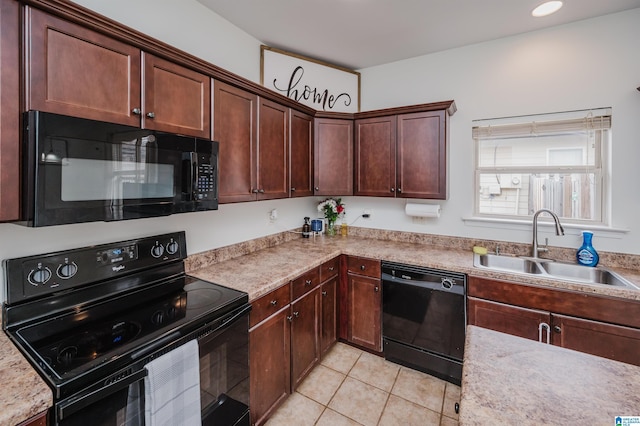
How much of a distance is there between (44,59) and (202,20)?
49.5 inches

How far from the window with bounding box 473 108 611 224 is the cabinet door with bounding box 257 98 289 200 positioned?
5.64 feet

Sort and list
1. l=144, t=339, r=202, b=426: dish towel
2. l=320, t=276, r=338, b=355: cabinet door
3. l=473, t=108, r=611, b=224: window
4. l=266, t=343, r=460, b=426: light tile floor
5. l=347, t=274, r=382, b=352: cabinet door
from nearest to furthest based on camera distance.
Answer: l=144, t=339, r=202, b=426: dish towel
l=266, t=343, r=460, b=426: light tile floor
l=473, t=108, r=611, b=224: window
l=320, t=276, r=338, b=355: cabinet door
l=347, t=274, r=382, b=352: cabinet door

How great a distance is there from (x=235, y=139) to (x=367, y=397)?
1999 mm

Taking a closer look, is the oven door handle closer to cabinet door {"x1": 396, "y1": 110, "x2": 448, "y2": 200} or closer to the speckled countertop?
the speckled countertop

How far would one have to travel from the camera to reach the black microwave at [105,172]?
101 centimetres

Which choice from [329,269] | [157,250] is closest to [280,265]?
[329,269]

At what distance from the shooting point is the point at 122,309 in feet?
4.63

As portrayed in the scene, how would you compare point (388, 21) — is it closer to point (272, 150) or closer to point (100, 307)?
point (272, 150)

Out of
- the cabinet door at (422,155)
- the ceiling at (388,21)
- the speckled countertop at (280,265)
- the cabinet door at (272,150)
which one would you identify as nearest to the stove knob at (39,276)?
the speckled countertop at (280,265)

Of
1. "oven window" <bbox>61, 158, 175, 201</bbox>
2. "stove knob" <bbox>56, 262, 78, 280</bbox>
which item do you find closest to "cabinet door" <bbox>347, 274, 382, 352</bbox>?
"oven window" <bbox>61, 158, 175, 201</bbox>

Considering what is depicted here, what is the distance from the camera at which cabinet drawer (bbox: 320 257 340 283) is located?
2314 millimetres

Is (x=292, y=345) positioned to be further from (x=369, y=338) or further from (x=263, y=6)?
(x=263, y=6)

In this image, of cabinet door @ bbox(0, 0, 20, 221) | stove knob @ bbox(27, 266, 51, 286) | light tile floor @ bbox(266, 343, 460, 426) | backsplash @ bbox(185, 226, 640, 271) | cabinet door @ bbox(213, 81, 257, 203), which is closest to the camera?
cabinet door @ bbox(0, 0, 20, 221)

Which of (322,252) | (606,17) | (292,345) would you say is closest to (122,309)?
(292,345)
